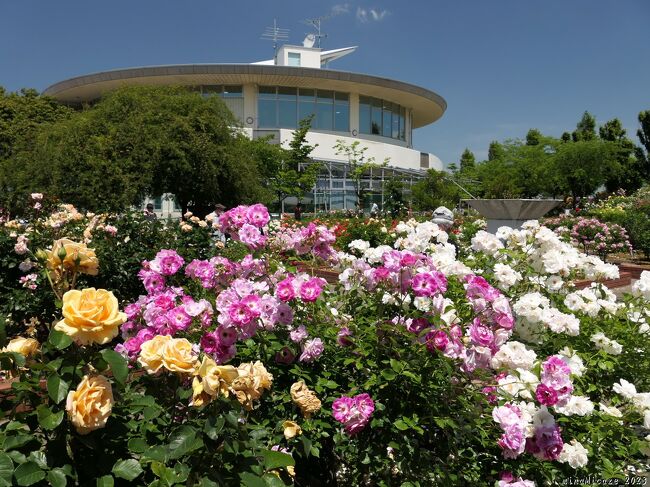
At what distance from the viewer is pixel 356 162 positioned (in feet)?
104

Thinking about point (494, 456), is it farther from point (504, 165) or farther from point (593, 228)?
Result: point (504, 165)

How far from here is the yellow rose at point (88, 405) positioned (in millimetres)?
1289

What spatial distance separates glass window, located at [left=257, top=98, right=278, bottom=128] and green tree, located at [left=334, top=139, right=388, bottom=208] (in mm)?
4346

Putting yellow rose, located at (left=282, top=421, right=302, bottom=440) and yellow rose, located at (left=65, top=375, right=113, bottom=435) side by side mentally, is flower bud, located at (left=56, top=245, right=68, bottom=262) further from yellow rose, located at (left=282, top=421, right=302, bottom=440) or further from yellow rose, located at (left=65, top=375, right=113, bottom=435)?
yellow rose, located at (left=282, top=421, right=302, bottom=440)

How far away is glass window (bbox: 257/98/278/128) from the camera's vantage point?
33.0 metres

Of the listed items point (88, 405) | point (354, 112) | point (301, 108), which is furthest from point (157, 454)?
point (354, 112)

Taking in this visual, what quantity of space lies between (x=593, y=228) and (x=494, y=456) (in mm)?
12695

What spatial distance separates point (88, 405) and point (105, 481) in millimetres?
206

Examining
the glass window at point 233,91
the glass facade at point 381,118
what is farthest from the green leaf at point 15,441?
the glass facade at point 381,118

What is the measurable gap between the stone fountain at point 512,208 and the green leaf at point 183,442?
8416 mm

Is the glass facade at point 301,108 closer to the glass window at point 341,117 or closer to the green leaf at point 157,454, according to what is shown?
the glass window at point 341,117

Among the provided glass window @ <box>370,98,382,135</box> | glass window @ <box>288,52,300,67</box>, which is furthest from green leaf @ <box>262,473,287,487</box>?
glass window @ <box>288,52,300,67</box>

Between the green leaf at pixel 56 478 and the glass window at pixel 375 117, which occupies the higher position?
the glass window at pixel 375 117

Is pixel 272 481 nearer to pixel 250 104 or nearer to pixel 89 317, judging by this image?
pixel 89 317
